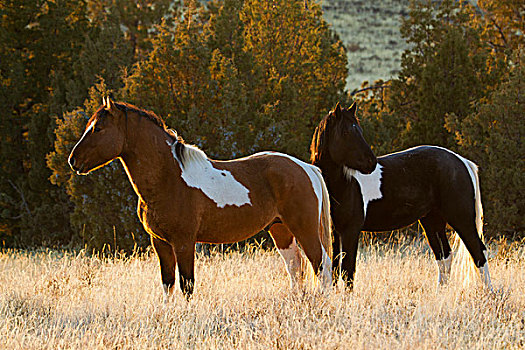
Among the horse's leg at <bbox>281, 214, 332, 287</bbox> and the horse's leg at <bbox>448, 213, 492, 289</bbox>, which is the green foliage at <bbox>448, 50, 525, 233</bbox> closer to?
the horse's leg at <bbox>448, 213, 492, 289</bbox>

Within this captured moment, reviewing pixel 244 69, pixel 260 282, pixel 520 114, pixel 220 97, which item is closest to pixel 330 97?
Answer: pixel 244 69

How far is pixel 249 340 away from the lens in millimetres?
4109

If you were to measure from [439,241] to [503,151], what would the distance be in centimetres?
433

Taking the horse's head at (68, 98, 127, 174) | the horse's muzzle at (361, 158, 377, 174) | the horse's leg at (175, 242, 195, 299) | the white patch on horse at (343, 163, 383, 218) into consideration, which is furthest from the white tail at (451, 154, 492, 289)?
the horse's head at (68, 98, 127, 174)

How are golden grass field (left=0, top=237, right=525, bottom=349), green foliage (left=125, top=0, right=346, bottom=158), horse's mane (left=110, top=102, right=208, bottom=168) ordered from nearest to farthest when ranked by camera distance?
golden grass field (left=0, top=237, right=525, bottom=349) → horse's mane (left=110, top=102, right=208, bottom=168) → green foliage (left=125, top=0, right=346, bottom=158)

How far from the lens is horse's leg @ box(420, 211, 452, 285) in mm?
6211

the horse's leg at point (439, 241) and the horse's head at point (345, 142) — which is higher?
the horse's head at point (345, 142)

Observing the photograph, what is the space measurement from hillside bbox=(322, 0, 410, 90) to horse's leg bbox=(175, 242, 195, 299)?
124 ft

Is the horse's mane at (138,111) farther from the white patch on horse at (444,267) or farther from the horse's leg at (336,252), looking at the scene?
the white patch on horse at (444,267)

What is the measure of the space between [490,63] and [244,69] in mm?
5681

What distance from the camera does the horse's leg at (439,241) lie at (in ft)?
20.4

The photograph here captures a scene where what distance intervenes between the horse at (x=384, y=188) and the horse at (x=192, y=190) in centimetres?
21

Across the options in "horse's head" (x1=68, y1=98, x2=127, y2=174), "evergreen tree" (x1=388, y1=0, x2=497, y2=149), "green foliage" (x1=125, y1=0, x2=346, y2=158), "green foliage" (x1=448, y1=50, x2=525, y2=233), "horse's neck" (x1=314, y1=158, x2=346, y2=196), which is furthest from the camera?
"evergreen tree" (x1=388, y1=0, x2=497, y2=149)

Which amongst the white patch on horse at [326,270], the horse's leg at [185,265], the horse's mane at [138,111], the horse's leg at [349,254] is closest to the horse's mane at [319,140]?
the horse's leg at [349,254]
